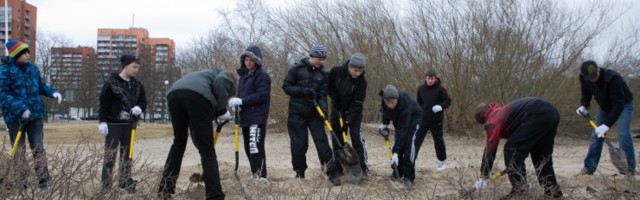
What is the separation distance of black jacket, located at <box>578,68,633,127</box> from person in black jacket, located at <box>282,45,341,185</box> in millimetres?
3136

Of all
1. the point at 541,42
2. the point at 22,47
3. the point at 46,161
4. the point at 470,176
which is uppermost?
the point at 541,42

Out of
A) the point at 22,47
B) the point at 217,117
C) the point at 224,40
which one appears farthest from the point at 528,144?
the point at 224,40

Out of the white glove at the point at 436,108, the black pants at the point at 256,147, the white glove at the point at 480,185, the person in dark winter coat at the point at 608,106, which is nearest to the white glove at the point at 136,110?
the black pants at the point at 256,147

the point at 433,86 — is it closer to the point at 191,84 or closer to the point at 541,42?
the point at 191,84

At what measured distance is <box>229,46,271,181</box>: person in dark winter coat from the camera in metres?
5.44

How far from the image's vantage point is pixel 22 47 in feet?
17.1

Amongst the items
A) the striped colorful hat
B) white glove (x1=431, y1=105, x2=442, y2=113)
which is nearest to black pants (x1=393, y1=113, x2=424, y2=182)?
white glove (x1=431, y1=105, x2=442, y2=113)

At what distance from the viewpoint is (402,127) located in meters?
Result: 5.96

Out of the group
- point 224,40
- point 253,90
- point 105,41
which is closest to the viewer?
point 253,90

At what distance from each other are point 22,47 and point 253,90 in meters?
2.25

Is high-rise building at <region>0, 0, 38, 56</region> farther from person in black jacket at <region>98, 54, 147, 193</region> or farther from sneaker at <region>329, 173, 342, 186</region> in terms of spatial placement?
sneaker at <region>329, 173, 342, 186</region>

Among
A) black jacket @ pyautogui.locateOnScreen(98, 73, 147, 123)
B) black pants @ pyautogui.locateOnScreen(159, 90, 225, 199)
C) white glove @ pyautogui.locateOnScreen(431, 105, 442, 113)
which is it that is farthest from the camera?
white glove @ pyautogui.locateOnScreen(431, 105, 442, 113)

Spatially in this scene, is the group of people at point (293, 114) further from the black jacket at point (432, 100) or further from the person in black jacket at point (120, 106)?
the black jacket at point (432, 100)

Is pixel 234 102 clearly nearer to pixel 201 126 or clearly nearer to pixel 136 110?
pixel 136 110
